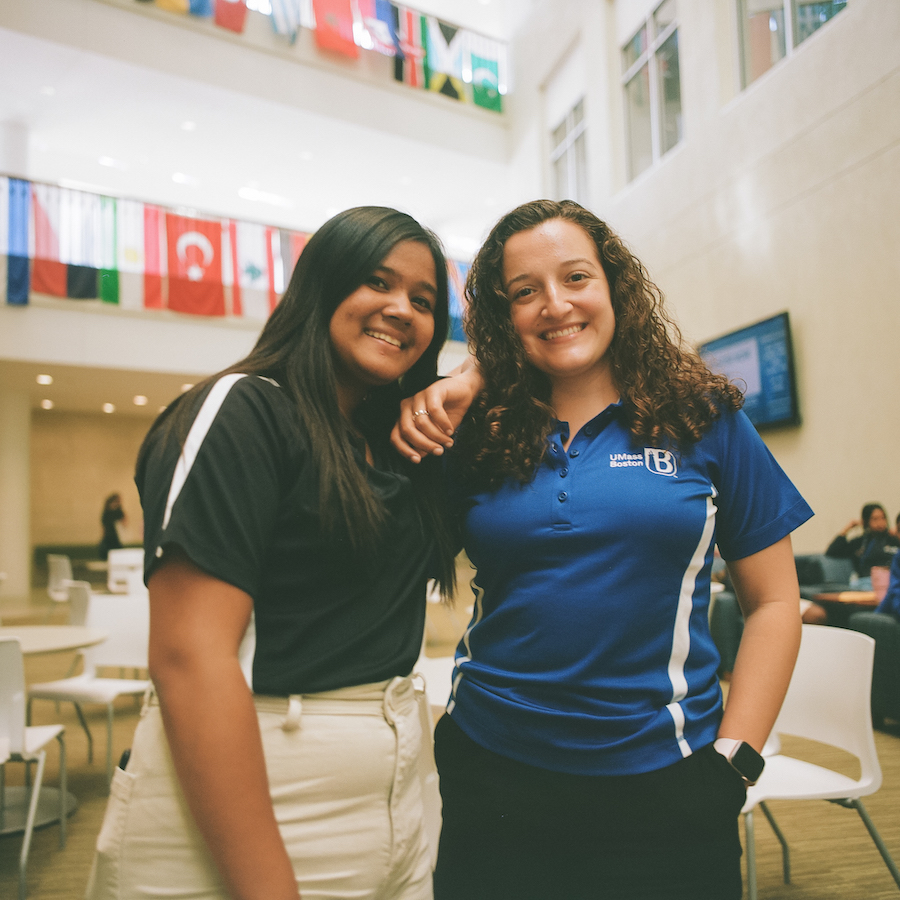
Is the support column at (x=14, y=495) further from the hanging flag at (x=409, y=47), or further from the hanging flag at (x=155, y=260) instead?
the hanging flag at (x=409, y=47)

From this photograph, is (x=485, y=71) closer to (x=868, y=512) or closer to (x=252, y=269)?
(x=252, y=269)

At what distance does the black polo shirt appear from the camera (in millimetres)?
777

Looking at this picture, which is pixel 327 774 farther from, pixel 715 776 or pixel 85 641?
pixel 85 641

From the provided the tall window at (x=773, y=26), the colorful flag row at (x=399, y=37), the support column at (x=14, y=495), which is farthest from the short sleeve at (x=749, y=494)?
the support column at (x=14, y=495)

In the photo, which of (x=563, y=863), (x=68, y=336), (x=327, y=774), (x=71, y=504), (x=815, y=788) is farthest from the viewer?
(x=71, y=504)

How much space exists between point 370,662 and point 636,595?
383mm

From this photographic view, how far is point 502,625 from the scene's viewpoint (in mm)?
1054

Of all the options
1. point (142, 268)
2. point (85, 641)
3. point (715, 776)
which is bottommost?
point (85, 641)

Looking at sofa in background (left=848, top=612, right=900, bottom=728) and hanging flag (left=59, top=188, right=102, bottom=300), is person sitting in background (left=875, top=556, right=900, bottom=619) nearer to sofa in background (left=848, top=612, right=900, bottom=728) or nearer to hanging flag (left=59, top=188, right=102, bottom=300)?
sofa in background (left=848, top=612, right=900, bottom=728)

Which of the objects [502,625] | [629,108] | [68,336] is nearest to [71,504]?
[68,336]

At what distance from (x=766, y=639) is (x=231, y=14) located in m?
11.4

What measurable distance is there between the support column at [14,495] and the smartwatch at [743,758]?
36.6 feet

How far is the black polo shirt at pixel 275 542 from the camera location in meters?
0.78

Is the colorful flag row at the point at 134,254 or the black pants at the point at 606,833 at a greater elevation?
the colorful flag row at the point at 134,254
